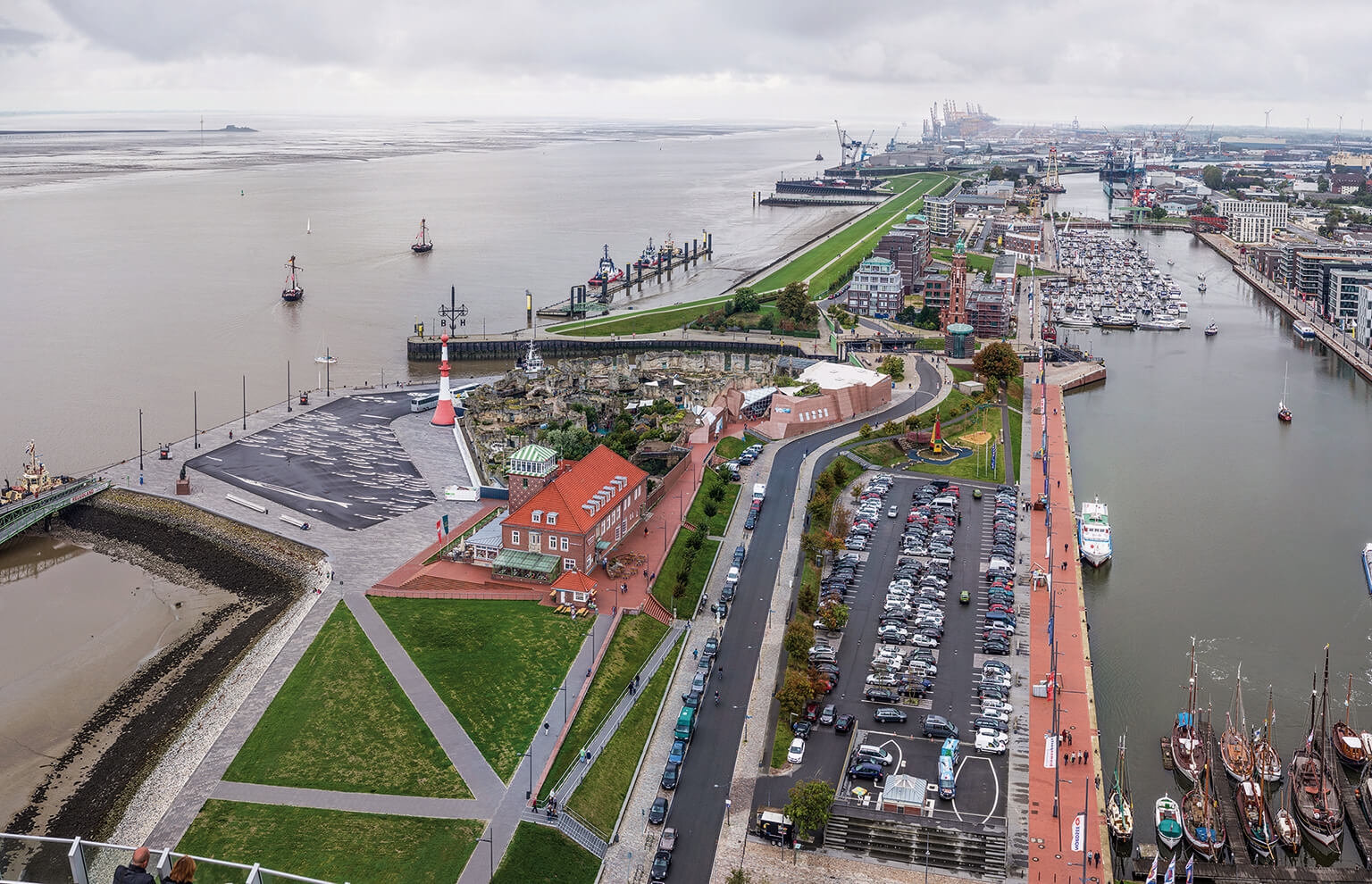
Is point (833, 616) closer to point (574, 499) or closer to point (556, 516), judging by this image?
point (574, 499)

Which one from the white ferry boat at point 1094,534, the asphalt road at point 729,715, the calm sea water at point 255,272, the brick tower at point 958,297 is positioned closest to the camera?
the asphalt road at point 729,715

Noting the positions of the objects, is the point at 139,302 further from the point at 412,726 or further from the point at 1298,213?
the point at 1298,213

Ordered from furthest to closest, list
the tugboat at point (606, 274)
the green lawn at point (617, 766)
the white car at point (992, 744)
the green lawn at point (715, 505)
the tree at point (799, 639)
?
1. the tugboat at point (606, 274)
2. the green lawn at point (715, 505)
3. the tree at point (799, 639)
4. the white car at point (992, 744)
5. the green lawn at point (617, 766)

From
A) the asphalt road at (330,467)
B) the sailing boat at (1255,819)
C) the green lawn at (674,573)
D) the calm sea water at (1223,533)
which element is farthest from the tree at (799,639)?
the asphalt road at (330,467)

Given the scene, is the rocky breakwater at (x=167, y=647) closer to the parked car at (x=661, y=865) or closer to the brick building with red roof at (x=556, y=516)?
the brick building with red roof at (x=556, y=516)

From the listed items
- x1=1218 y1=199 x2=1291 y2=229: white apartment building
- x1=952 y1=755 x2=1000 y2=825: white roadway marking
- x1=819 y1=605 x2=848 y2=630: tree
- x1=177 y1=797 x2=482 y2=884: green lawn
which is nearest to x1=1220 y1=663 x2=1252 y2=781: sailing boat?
x1=952 y1=755 x2=1000 y2=825: white roadway marking

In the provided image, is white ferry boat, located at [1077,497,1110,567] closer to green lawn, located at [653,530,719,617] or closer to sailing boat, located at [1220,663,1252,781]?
sailing boat, located at [1220,663,1252,781]

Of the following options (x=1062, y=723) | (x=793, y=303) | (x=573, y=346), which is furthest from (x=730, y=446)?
(x=793, y=303)
